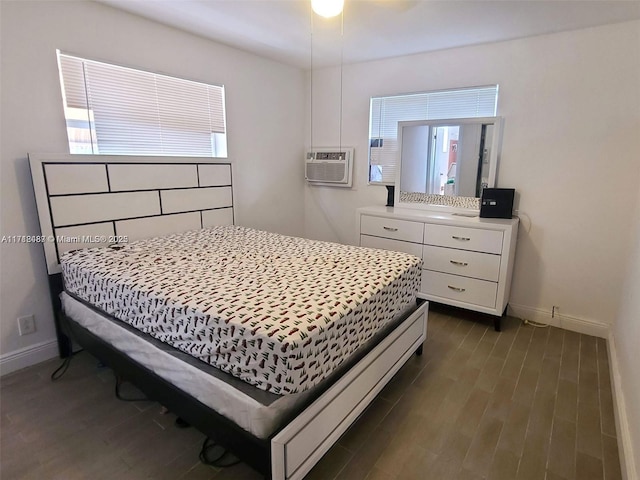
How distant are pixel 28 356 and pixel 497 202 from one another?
3545 millimetres

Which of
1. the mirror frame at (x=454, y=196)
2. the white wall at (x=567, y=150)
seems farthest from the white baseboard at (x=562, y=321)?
the mirror frame at (x=454, y=196)

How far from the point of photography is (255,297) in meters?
1.55

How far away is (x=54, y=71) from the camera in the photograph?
217cm

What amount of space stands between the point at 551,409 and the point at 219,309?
186 cm

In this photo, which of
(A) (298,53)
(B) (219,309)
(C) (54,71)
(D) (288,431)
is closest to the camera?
(D) (288,431)

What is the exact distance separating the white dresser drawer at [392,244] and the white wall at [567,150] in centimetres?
86

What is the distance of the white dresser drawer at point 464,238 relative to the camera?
2678 millimetres

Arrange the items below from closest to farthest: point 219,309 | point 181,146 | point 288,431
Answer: point 288,431
point 219,309
point 181,146

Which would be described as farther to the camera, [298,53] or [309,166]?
[309,166]

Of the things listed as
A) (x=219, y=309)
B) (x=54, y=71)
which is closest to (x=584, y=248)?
(x=219, y=309)

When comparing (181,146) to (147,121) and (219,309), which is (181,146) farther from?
(219,309)

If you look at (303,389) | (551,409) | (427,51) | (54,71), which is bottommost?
(551,409)

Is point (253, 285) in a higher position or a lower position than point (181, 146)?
lower

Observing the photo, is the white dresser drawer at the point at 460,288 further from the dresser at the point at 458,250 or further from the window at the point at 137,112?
the window at the point at 137,112
